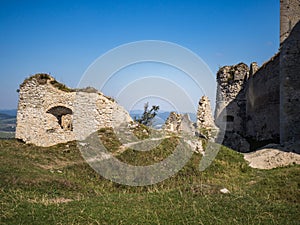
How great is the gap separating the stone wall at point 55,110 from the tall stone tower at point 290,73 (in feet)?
23.0

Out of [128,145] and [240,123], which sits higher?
[240,123]

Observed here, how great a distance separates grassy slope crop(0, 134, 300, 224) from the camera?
16.2 feet

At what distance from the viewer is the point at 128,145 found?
444 inches

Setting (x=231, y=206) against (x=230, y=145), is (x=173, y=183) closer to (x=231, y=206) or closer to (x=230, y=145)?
(x=231, y=206)

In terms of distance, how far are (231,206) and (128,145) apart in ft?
20.4

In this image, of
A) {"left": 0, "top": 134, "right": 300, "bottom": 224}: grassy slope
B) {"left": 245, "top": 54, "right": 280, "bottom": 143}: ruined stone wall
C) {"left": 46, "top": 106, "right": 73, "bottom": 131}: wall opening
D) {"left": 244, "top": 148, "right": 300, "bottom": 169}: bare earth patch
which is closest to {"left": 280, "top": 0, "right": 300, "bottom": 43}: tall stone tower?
{"left": 245, "top": 54, "right": 280, "bottom": 143}: ruined stone wall

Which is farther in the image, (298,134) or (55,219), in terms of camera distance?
(298,134)

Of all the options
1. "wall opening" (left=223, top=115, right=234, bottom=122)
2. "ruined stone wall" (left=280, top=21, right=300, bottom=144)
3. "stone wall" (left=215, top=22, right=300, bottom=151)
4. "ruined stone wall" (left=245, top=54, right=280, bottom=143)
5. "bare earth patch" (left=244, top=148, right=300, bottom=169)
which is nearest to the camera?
"bare earth patch" (left=244, top=148, right=300, bottom=169)

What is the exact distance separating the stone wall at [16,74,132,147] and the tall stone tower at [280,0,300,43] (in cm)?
808

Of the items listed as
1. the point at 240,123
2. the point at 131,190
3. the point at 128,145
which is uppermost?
the point at 240,123

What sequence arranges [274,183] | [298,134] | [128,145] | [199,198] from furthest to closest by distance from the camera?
[298,134] < [128,145] < [274,183] < [199,198]

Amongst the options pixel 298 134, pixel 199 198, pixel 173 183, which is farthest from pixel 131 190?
pixel 298 134

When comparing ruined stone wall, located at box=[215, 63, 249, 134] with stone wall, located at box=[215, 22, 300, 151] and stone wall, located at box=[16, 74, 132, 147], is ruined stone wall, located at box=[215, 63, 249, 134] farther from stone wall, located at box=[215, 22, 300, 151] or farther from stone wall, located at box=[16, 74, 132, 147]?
stone wall, located at box=[16, 74, 132, 147]

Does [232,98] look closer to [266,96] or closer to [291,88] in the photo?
[266,96]
